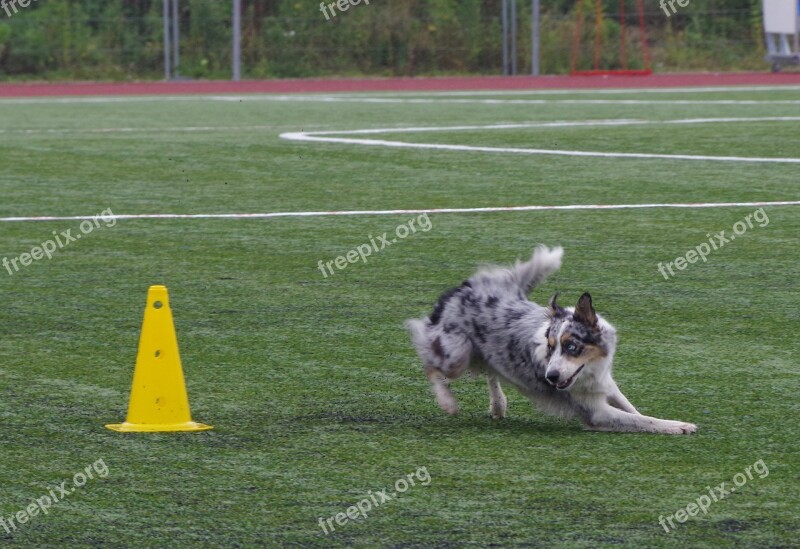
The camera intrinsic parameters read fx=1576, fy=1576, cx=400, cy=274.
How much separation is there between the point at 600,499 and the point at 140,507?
1398 mm

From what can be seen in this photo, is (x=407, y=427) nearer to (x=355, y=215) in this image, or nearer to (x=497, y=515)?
(x=497, y=515)

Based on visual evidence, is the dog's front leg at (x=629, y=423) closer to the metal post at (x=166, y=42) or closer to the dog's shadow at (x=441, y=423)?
the dog's shadow at (x=441, y=423)

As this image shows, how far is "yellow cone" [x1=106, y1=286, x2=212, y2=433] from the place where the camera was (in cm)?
576

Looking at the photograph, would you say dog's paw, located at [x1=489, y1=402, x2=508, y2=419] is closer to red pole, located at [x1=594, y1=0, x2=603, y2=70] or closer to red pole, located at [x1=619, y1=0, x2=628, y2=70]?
red pole, located at [x1=594, y1=0, x2=603, y2=70]

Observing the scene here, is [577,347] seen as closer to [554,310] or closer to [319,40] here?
[554,310]

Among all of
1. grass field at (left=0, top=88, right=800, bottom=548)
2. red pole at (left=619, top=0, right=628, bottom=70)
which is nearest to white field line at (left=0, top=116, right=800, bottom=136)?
grass field at (left=0, top=88, right=800, bottom=548)

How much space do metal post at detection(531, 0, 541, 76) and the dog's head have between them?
102ft

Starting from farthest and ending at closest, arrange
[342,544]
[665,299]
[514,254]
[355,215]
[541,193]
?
[541,193] → [355,215] → [514,254] → [665,299] → [342,544]

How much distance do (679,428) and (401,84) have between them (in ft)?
101

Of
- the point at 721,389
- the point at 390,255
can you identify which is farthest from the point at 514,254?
the point at 721,389

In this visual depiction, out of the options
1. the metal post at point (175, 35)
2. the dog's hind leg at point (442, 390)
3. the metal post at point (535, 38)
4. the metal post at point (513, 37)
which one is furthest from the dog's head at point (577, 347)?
the metal post at point (513, 37)

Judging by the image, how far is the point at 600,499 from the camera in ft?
15.8

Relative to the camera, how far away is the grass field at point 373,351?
4.71 metres

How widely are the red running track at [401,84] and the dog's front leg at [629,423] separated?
2735 centimetres
